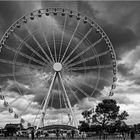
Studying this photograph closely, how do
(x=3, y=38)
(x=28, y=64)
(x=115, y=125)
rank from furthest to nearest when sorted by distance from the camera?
(x=115, y=125) → (x=3, y=38) → (x=28, y=64)

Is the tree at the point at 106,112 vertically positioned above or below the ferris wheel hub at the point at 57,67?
below

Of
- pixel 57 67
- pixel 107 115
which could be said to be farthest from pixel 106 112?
pixel 57 67

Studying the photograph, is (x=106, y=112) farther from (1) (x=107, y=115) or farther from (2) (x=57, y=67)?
(2) (x=57, y=67)

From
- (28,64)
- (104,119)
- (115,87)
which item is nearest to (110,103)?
(104,119)

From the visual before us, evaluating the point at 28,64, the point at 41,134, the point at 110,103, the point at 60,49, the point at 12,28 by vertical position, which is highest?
the point at 12,28

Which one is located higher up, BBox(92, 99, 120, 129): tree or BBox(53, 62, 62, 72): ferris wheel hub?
BBox(53, 62, 62, 72): ferris wheel hub

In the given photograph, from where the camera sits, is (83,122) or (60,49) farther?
(83,122)

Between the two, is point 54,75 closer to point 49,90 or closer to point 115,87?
point 49,90

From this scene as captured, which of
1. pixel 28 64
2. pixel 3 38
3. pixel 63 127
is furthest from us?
pixel 63 127

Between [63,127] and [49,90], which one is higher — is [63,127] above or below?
below

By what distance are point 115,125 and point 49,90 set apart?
17991 millimetres

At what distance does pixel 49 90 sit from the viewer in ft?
152

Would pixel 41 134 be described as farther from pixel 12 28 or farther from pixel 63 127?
pixel 12 28

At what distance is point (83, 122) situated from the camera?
59.3 m
